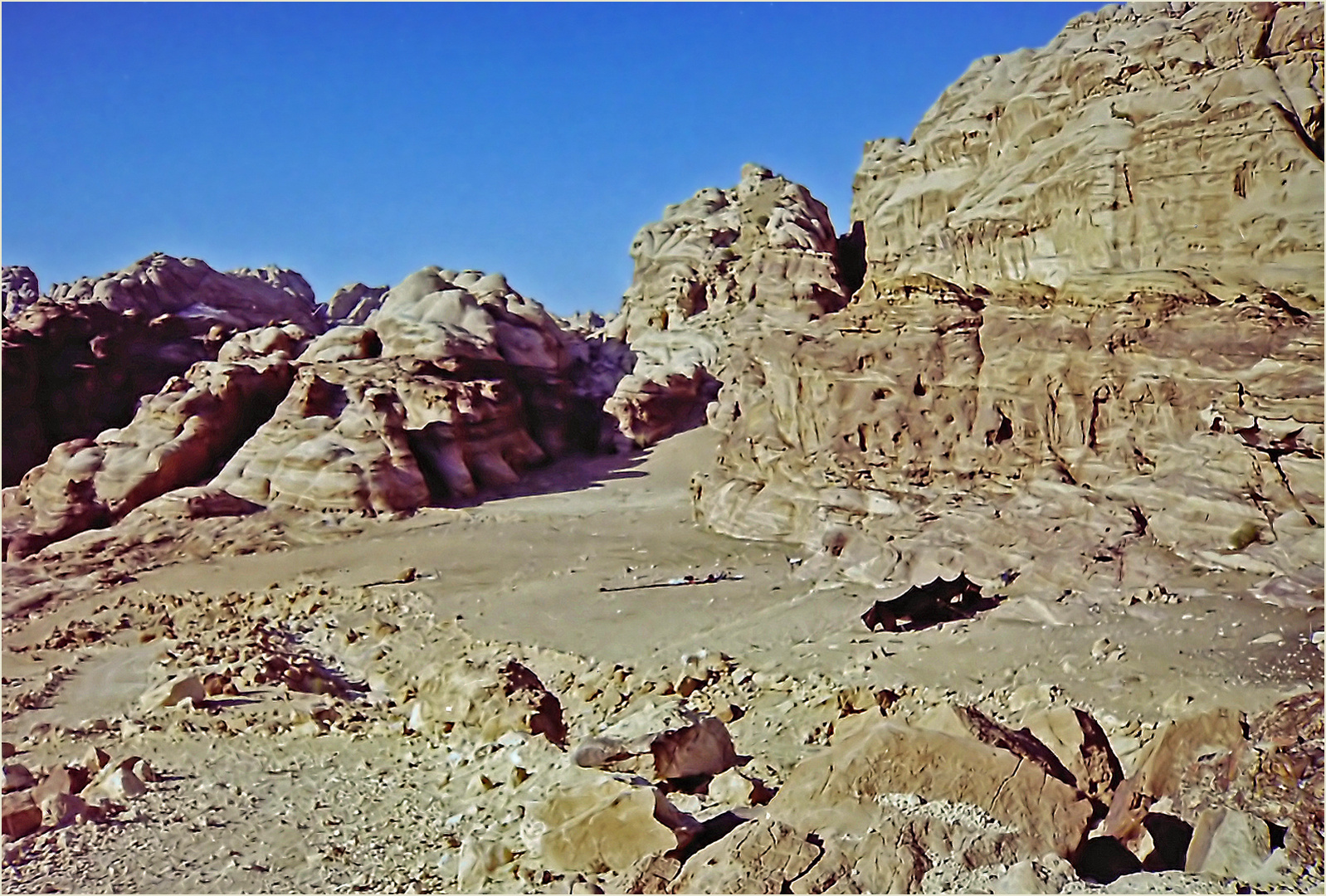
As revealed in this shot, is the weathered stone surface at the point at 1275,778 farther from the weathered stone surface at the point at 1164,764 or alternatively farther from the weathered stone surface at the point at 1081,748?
the weathered stone surface at the point at 1081,748

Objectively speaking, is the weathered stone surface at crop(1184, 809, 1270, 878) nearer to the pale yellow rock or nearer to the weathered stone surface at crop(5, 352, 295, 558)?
the pale yellow rock

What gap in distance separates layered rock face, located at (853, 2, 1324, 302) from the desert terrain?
57mm

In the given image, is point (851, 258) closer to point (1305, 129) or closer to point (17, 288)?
point (1305, 129)

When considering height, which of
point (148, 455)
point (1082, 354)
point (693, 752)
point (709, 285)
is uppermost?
point (709, 285)

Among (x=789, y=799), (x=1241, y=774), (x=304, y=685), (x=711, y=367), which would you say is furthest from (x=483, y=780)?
(x=711, y=367)

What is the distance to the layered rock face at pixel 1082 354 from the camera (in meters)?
12.3

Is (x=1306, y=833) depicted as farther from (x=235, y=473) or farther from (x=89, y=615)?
(x=235, y=473)

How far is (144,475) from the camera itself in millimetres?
22016

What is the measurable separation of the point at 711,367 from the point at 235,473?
13.0m

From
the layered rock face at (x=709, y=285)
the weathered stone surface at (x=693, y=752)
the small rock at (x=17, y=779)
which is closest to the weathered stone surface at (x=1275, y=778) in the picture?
the weathered stone surface at (x=693, y=752)

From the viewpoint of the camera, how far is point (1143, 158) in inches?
563

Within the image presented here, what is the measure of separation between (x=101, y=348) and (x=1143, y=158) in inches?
968

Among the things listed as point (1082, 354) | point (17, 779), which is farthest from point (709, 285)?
point (17, 779)

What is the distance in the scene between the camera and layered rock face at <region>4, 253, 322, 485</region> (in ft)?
86.6
